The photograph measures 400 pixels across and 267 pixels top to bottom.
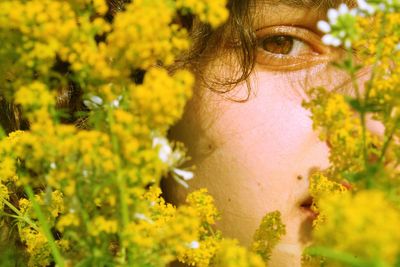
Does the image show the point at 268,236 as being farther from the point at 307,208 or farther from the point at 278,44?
the point at 278,44

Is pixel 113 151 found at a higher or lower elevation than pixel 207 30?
lower

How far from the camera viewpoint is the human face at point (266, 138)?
1352mm

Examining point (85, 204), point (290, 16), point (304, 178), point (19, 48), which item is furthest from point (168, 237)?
point (290, 16)

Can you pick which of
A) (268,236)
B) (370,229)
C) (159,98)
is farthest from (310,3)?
(370,229)

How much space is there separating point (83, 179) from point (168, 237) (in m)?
0.11

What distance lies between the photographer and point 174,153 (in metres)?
0.61

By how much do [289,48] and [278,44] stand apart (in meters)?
0.04

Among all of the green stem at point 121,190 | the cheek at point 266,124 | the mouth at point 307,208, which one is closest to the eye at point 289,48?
the cheek at point 266,124

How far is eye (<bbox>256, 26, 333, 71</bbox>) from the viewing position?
5.09 ft

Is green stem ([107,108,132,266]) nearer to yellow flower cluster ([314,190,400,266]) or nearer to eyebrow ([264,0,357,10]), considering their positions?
yellow flower cluster ([314,190,400,266])

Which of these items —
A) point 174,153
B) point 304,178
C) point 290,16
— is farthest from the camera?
point 290,16

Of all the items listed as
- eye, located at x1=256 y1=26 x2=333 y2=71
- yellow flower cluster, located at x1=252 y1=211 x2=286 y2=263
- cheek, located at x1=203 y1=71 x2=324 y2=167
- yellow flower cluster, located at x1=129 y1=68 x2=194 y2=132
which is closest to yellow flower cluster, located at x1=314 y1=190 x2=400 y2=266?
yellow flower cluster, located at x1=129 y1=68 x2=194 y2=132

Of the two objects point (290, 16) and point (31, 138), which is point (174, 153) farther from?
point (290, 16)

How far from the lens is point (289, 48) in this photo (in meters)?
1.63
